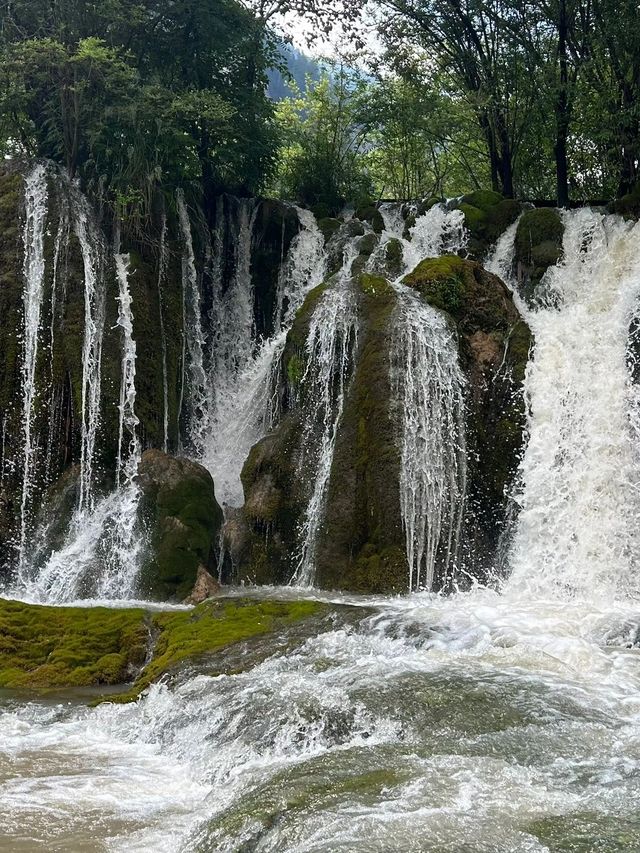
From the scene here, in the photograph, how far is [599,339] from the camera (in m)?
13.6

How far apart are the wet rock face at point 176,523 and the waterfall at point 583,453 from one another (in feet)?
15.1

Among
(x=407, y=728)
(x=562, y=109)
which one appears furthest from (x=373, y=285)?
(x=407, y=728)

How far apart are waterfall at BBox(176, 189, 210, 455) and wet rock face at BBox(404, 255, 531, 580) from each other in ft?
16.5

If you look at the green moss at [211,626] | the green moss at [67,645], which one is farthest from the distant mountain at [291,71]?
the green moss at [211,626]

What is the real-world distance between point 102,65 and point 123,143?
1424 millimetres

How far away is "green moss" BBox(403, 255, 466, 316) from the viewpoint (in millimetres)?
13766

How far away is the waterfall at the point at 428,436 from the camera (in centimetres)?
1170

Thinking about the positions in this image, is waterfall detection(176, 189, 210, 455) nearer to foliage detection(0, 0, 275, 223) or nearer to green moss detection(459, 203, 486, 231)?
foliage detection(0, 0, 275, 223)

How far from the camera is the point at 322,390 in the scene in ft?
43.2

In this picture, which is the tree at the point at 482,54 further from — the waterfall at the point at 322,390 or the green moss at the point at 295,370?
the green moss at the point at 295,370

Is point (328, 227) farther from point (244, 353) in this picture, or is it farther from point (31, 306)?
point (31, 306)

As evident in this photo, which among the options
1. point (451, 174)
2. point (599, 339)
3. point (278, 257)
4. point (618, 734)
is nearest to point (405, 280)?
point (599, 339)

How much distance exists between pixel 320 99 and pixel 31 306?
13739 millimetres

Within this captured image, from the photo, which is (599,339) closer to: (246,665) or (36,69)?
(246,665)
